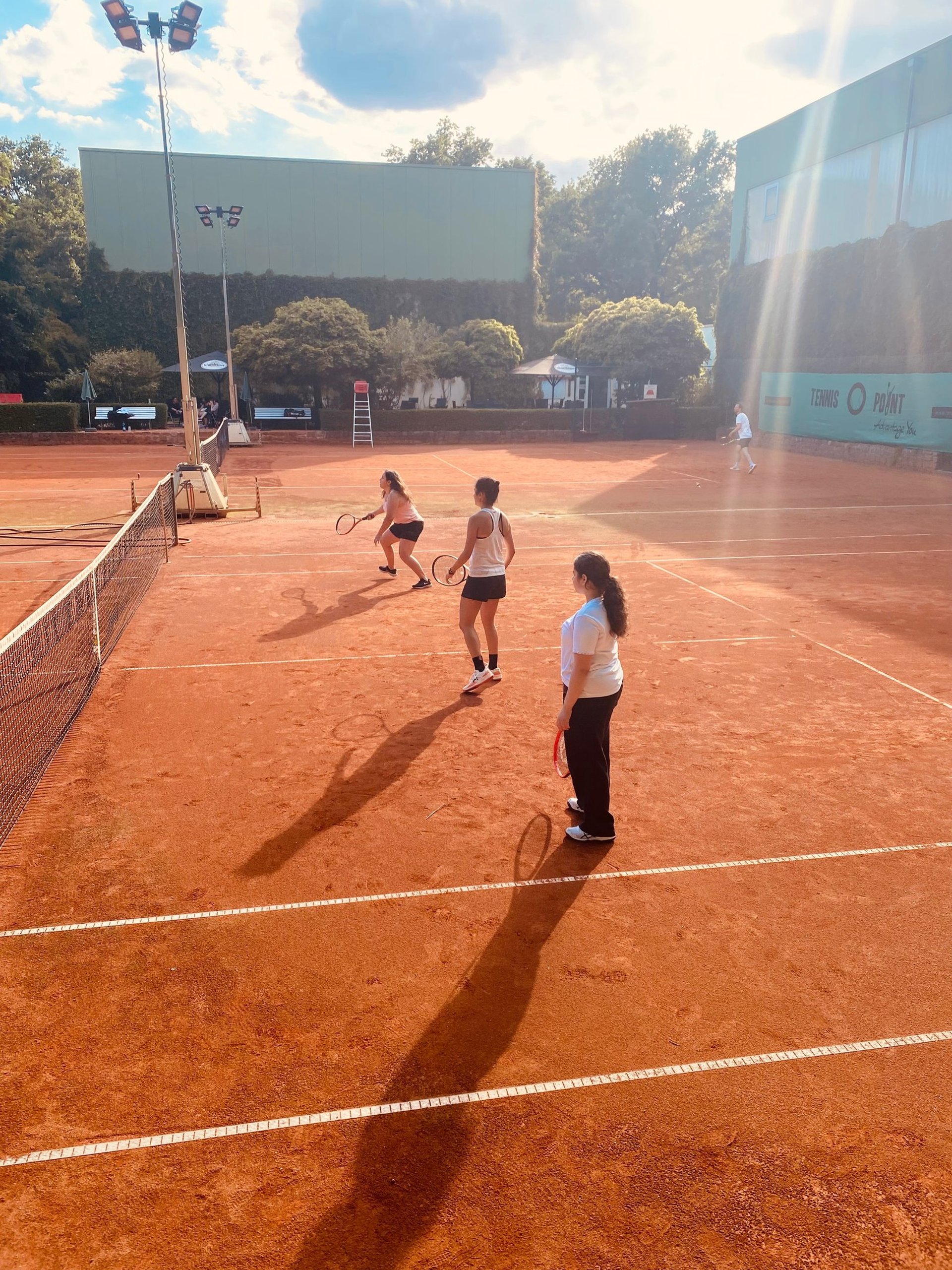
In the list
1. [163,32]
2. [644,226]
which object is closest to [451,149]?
[644,226]

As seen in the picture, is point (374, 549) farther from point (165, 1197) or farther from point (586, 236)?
point (586, 236)

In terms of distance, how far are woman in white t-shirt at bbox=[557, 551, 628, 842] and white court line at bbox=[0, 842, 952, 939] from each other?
462 millimetres

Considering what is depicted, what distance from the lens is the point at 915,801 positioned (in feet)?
23.7

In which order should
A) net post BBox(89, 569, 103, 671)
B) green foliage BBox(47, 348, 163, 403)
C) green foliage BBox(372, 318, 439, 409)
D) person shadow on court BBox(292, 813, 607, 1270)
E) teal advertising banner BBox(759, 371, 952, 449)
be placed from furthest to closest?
green foliage BBox(372, 318, 439, 409) → green foliage BBox(47, 348, 163, 403) → teal advertising banner BBox(759, 371, 952, 449) → net post BBox(89, 569, 103, 671) → person shadow on court BBox(292, 813, 607, 1270)

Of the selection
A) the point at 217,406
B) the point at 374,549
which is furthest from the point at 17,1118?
the point at 217,406

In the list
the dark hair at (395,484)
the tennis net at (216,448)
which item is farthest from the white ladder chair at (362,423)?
the dark hair at (395,484)

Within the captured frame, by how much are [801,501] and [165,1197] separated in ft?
75.6

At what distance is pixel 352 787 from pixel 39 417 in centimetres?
3774

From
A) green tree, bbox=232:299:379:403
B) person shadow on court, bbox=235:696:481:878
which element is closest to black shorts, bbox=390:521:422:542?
person shadow on court, bbox=235:696:481:878

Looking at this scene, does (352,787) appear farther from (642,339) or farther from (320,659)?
(642,339)

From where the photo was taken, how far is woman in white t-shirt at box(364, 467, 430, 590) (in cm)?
1292

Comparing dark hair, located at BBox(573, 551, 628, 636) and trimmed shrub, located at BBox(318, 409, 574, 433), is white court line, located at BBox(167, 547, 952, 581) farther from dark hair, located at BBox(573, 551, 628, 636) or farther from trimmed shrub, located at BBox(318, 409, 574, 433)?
trimmed shrub, located at BBox(318, 409, 574, 433)

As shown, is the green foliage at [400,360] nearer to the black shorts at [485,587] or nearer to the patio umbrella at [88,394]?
the patio umbrella at [88,394]

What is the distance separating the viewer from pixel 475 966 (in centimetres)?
524
